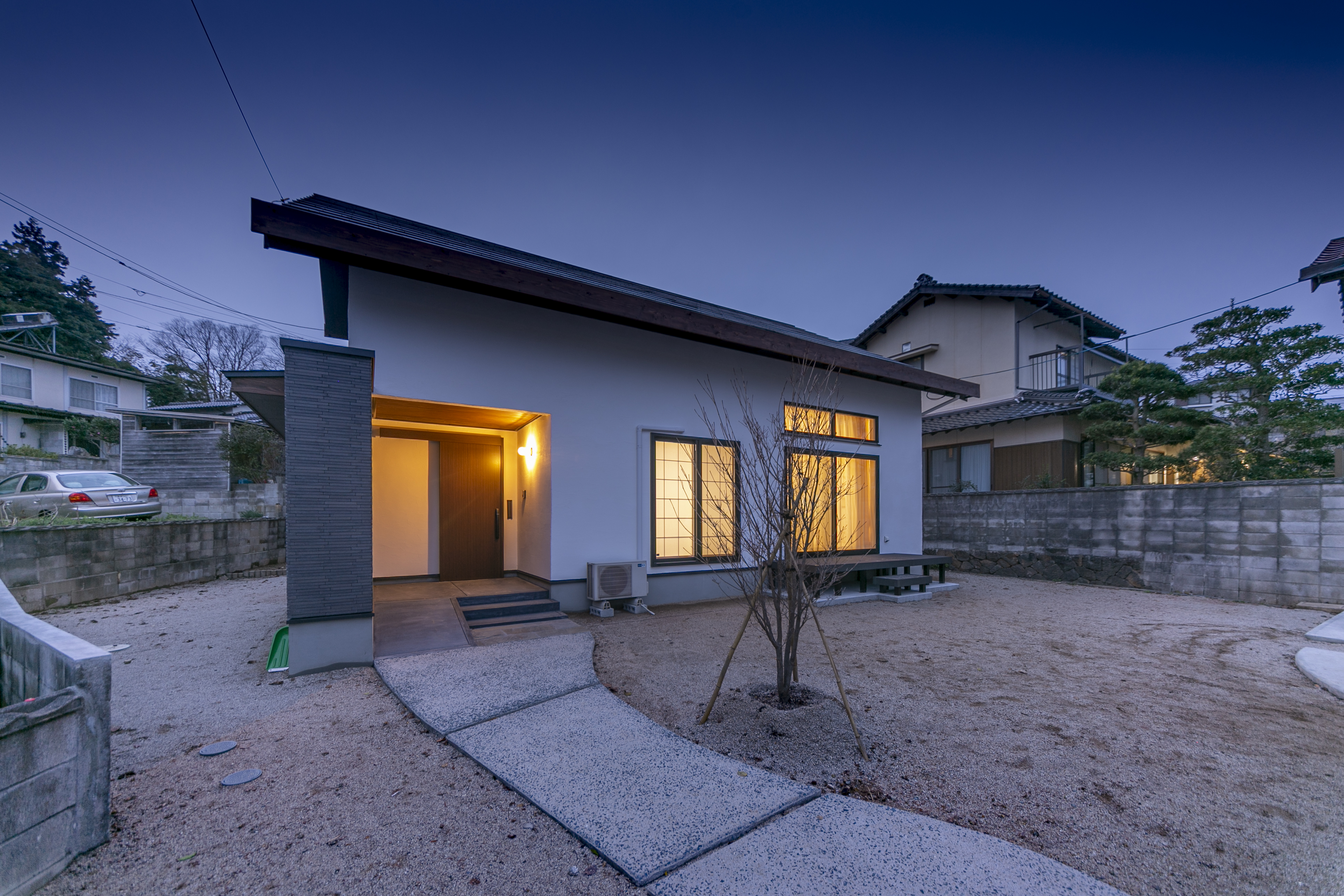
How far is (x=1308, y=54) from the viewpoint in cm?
679

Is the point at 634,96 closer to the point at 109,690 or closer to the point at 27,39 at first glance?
the point at 27,39

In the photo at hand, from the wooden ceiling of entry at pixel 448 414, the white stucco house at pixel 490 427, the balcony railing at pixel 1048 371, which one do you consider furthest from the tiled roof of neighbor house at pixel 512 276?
the balcony railing at pixel 1048 371

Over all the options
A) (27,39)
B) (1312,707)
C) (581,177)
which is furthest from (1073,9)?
(27,39)

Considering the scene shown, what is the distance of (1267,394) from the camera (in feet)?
28.3

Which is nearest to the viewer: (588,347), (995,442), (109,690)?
(109,690)

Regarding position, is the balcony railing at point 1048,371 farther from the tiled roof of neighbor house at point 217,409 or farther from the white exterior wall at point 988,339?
the tiled roof of neighbor house at point 217,409

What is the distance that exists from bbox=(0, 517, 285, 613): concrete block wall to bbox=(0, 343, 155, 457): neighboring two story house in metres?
9.01

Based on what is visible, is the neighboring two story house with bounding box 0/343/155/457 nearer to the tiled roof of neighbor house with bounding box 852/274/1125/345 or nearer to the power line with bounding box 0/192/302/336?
the power line with bounding box 0/192/302/336

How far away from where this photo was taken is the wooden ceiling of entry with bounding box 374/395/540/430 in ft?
15.9

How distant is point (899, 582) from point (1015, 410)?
21.0 ft

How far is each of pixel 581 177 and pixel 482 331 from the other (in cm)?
1127

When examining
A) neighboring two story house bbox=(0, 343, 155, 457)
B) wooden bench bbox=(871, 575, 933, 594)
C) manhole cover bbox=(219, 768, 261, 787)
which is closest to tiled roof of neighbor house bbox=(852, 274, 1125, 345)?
wooden bench bbox=(871, 575, 933, 594)

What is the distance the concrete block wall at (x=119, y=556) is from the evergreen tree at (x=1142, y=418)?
15.1 metres

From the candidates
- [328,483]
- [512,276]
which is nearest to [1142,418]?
[512,276]
